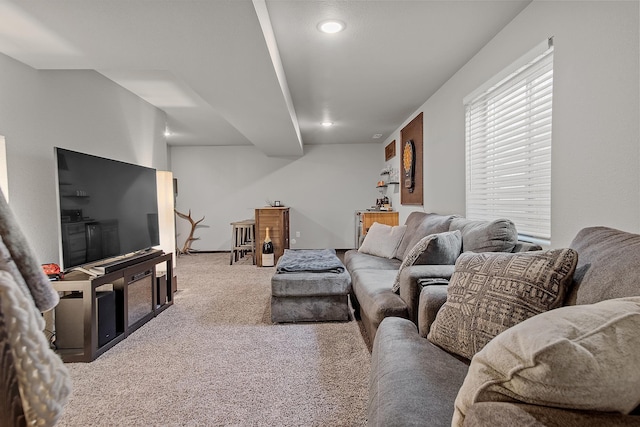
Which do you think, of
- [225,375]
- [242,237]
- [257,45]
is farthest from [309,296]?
[242,237]

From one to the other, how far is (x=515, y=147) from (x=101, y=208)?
3.16 metres

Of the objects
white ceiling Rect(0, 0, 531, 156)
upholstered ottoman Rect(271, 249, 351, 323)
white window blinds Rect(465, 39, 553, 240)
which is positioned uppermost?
white ceiling Rect(0, 0, 531, 156)

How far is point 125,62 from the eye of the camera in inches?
94.9

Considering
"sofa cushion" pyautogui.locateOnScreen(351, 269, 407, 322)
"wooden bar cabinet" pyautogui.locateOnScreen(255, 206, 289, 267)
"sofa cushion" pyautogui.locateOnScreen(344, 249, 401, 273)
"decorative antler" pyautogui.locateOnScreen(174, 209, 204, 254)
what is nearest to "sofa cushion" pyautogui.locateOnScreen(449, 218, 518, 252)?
"sofa cushion" pyautogui.locateOnScreen(351, 269, 407, 322)

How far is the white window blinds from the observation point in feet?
6.93

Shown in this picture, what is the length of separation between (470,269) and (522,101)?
1.54m

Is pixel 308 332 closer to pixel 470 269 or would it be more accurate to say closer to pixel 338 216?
pixel 470 269

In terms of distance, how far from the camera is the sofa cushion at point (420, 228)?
3.11m

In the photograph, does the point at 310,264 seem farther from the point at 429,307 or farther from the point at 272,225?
the point at 272,225

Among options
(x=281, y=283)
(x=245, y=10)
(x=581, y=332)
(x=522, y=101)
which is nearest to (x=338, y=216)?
(x=281, y=283)

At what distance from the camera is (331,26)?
2.35 meters

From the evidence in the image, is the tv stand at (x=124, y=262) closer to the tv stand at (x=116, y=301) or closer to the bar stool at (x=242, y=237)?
the tv stand at (x=116, y=301)

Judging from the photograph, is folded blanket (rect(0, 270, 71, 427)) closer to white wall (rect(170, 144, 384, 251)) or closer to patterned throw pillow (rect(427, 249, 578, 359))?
patterned throw pillow (rect(427, 249, 578, 359))

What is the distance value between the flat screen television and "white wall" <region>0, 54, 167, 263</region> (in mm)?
311
